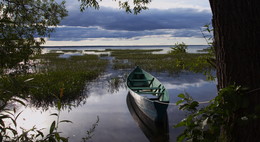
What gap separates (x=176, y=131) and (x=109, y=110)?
3.88 m

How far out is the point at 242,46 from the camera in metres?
2.10

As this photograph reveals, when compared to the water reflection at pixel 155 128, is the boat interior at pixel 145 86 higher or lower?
higher

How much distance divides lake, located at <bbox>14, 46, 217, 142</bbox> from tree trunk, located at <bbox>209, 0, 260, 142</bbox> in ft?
10.4

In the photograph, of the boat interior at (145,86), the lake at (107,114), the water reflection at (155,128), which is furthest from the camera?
the boat interior at (145,86)

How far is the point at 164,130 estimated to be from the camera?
7.29m

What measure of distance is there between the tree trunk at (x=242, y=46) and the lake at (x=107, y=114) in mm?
3159

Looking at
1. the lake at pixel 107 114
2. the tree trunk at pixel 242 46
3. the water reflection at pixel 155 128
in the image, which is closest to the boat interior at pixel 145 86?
the lake at pixel 107 114

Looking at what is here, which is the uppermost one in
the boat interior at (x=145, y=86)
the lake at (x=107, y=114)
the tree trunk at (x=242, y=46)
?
the tree trunk at (x=242, y=46)

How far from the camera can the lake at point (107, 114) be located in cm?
741

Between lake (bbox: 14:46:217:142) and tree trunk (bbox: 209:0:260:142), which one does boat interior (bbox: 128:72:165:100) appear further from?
tree trunk (bbox: 209:0:260:142)

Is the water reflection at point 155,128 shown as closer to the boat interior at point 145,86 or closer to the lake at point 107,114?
the lake at point 107,114

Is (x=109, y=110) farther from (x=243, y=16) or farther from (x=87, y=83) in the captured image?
(x=243, y=16)

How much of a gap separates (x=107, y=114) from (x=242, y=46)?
8.11 meters

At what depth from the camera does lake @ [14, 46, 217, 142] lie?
7.41m
